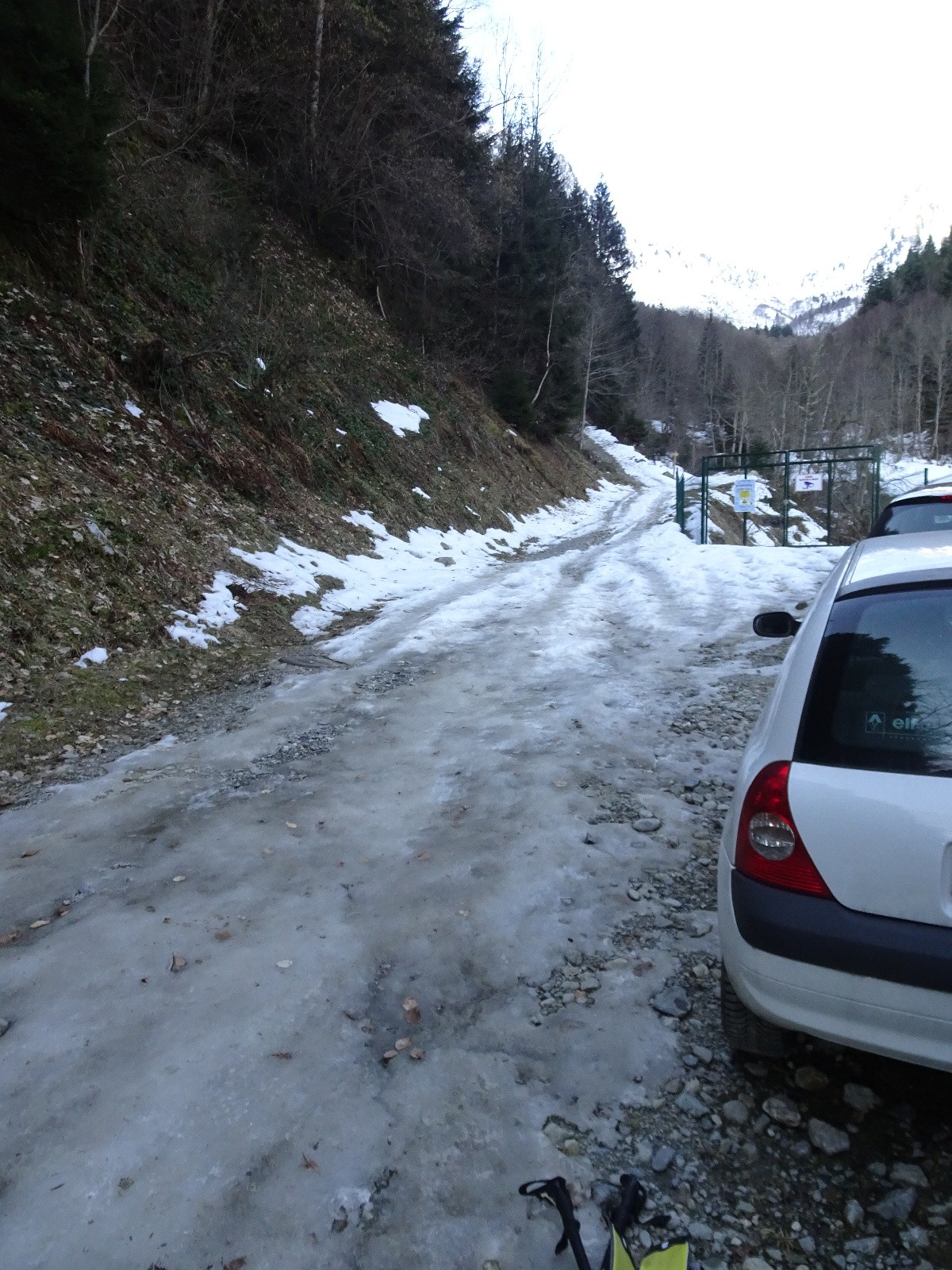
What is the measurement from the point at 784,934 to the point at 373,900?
194 centimetres

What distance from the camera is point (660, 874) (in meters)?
3.59

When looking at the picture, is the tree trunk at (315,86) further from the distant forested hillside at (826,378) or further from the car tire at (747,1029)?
the distant forested hillside at (826,378)

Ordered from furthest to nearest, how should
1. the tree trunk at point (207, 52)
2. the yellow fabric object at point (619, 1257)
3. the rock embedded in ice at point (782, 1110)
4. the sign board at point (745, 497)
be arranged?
1. the sign board at point (745, 497)
2. the tree trunk at point (207, 52)
3. the rock embedded in ice at point (782, 1110)
4. the yellow fabric object at point (619, 1257)

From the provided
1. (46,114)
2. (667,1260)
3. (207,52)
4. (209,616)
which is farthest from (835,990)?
(207,52)

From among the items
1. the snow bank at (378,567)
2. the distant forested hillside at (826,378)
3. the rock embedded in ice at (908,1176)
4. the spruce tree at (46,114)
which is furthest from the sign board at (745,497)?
the distant forested hillside at (826,378)

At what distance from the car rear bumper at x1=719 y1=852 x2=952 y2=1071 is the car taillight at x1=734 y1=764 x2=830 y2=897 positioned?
57 mm

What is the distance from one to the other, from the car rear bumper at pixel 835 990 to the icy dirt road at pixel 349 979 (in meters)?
0.57

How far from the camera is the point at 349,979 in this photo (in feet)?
9.46

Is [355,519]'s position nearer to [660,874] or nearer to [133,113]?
[133,113]

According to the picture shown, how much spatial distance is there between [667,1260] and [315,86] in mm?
23172

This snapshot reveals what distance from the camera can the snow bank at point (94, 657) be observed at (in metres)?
6.25

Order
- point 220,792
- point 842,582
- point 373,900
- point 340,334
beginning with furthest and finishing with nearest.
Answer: point 340,334 < point 220,792 < point 373,900 < point 842,582

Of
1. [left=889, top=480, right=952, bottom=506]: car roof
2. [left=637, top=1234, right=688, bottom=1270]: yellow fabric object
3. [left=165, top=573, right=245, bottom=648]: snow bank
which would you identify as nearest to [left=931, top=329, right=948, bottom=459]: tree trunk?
[left=889, top=480, right=952, bottom=506]: car roof

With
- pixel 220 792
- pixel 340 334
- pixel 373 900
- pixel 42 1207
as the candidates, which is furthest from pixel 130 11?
pixel 42 1207
